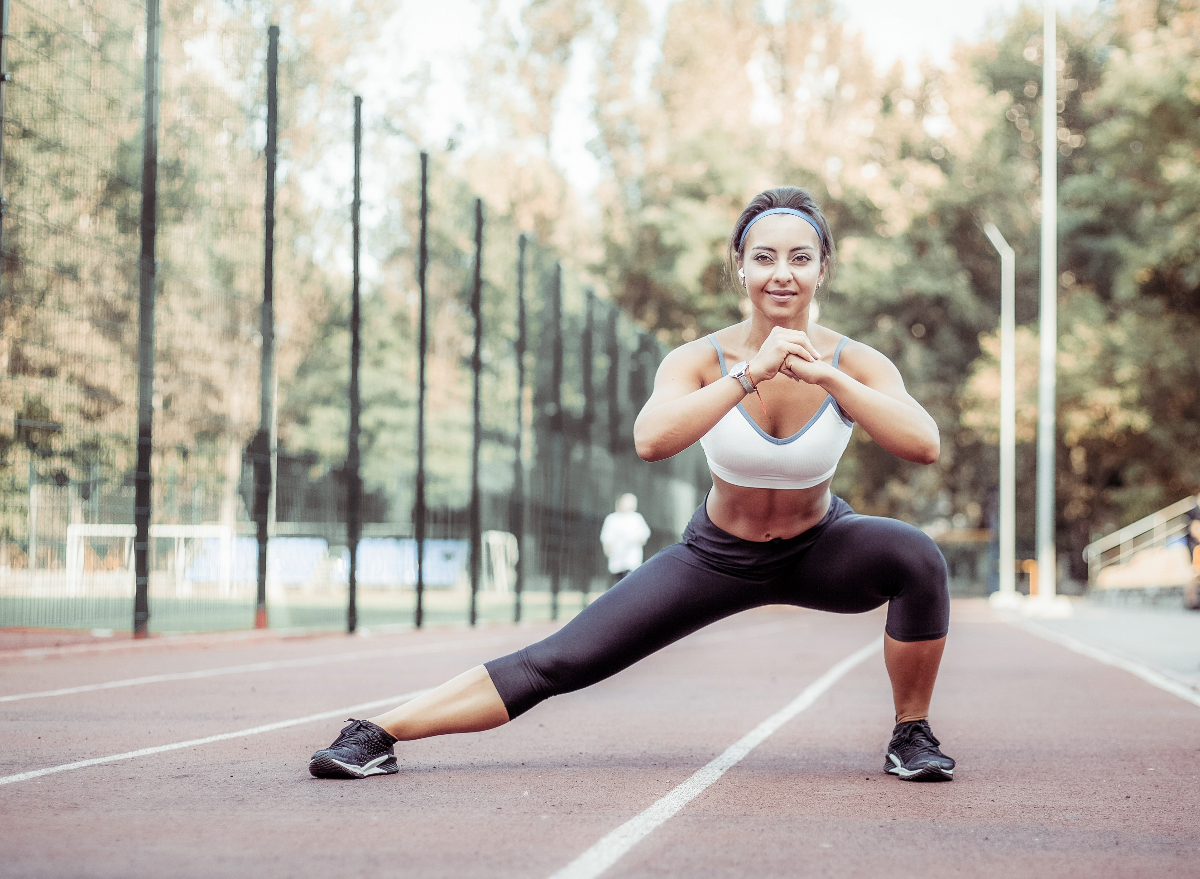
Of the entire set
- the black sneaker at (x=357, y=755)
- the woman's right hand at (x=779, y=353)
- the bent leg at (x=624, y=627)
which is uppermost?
the woman's right hand at (x=779, y=353)

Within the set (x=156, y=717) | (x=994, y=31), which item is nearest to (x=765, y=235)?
(x=156, y=717)

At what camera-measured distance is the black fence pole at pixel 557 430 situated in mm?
20688

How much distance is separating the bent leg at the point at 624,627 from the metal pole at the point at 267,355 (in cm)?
927

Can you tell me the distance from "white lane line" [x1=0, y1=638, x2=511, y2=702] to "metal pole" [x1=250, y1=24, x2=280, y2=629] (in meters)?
1.82

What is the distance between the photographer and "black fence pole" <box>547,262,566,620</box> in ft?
67.9

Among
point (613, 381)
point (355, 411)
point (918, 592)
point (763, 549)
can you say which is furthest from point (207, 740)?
point (613, 381)

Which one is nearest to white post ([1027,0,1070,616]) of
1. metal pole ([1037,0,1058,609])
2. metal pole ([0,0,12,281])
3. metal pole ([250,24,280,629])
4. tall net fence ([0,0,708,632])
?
metal pole ([1037,0,1058,609])

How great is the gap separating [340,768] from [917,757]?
193cm

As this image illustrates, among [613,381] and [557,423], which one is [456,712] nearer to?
[557,423]

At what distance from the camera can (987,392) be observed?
121 ft

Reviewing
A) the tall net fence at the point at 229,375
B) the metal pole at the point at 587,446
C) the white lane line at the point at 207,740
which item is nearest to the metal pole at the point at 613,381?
the metal pole at the point at 587,446

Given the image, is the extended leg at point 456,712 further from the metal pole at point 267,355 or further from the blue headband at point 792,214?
the metal pole at point 267,355

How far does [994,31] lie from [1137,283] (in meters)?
17.2

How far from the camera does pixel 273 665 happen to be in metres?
10.4
